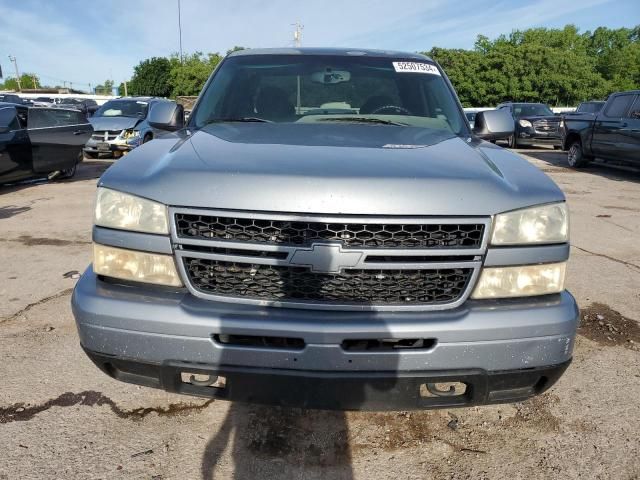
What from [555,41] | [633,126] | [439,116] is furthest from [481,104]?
[439,116]

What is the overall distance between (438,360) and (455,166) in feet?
2.55

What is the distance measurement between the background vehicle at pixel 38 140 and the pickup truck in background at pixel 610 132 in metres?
10.9

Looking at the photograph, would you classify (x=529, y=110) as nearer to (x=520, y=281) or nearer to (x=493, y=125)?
(x=493, y=125)

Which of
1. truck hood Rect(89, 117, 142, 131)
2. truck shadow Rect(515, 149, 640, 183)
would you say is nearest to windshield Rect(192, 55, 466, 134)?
truck shadow Rect(515, 149, 640, 183)

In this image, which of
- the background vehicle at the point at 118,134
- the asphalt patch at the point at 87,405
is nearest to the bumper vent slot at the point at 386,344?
the asphalt patch at the point at 87,405

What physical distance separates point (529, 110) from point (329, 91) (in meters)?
17.3

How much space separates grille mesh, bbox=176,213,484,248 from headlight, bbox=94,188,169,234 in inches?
3.2

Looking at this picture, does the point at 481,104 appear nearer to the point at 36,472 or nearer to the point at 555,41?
the point at 555,41

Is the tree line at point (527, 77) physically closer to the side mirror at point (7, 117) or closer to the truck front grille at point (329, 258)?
the side mirror at point (7, 117)

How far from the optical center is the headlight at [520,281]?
191cm

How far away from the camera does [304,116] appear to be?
3.06 meters

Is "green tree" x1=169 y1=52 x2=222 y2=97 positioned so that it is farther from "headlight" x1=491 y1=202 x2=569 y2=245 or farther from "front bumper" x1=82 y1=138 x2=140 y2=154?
"headlight" x1=491 y1=202 x2=569 y2=245

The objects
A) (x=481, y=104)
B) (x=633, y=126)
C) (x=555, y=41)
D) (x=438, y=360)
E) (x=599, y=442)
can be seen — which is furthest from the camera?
(x=555, y=41)

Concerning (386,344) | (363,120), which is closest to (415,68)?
(363,120)
